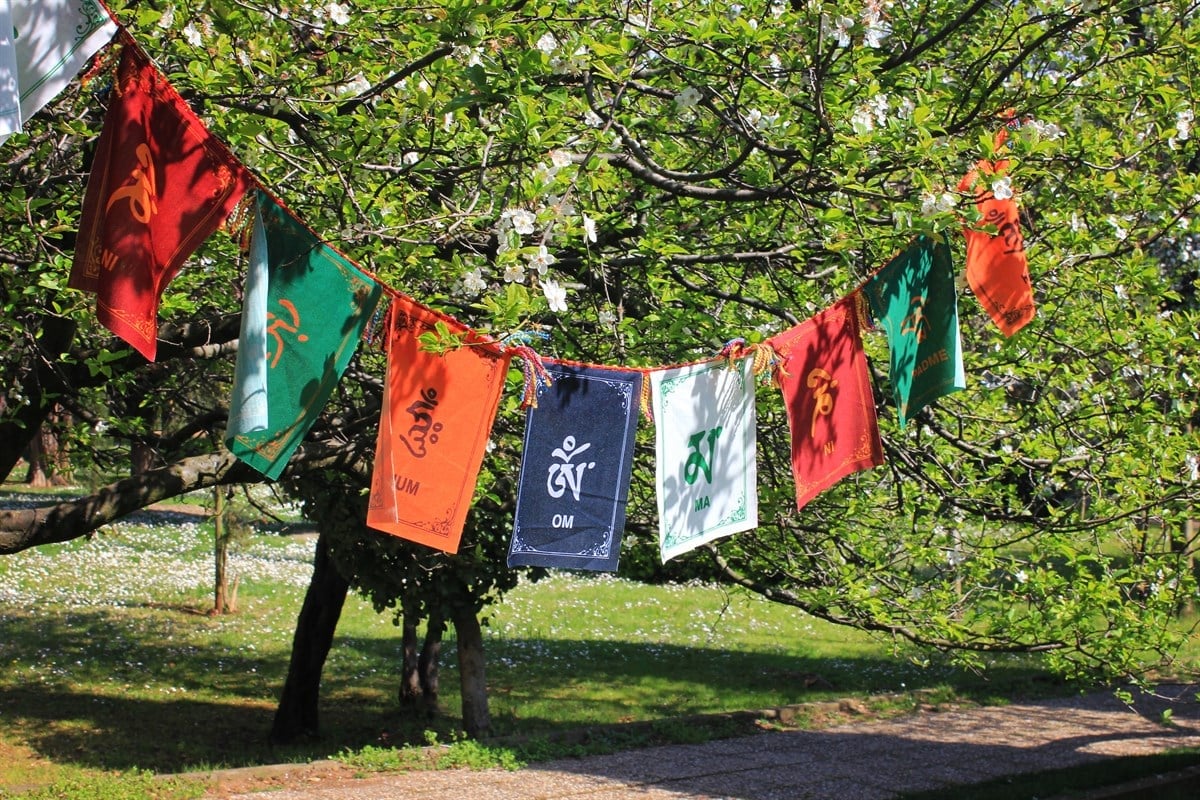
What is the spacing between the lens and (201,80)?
4.48m

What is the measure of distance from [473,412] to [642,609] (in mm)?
15695

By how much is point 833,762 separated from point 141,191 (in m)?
7.60

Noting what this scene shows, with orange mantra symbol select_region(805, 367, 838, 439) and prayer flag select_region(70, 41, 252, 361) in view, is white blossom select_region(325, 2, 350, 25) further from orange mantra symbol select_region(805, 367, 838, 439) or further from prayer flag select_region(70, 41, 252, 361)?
orange mantra symbol select_region(805, 367, 838, 439)

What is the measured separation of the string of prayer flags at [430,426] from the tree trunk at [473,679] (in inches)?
217

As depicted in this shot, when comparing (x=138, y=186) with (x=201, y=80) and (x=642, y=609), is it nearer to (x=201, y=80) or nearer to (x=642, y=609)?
(x=201, y=80)

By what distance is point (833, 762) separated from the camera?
9555 mm

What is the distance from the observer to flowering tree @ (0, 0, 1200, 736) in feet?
15.8

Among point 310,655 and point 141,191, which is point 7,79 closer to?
point 141,191

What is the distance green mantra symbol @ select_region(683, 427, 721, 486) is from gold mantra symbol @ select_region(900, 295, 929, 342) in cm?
110

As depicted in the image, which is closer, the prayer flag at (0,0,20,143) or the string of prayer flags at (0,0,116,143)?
the prayer flag at (0,0,20,143)

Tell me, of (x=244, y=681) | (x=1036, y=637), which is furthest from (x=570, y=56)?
(x=244, y=681)

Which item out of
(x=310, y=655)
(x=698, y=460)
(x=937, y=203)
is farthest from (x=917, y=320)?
(x=310, y=655)

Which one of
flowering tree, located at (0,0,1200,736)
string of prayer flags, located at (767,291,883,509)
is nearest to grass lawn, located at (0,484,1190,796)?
flowering tree, located at (0,0,1200,736)

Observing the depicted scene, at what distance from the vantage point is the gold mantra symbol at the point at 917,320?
554 cm
